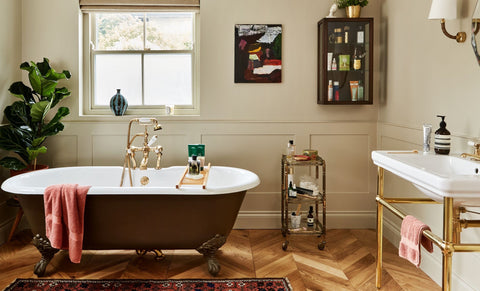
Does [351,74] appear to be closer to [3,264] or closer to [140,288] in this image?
[140,288]

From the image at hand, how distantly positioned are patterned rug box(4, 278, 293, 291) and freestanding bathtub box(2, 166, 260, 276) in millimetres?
145

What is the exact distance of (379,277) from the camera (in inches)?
108

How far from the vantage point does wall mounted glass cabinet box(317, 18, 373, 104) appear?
3725 millimetres

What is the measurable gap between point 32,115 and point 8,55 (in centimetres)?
62

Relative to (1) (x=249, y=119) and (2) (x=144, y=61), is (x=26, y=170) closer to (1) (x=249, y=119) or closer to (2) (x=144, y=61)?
(2) (x=144, y=61)

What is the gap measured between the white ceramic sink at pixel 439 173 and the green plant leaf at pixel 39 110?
2.53 metres

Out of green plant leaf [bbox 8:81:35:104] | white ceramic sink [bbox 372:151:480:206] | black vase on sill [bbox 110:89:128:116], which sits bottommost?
white ceramic sink [bbox 372:151:480:206]

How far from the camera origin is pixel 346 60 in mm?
3738

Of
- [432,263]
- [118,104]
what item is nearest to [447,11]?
[432,263]

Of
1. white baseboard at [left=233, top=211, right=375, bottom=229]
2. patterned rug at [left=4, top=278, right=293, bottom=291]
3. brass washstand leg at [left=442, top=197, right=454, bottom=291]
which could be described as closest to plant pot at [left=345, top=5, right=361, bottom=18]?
white baseboard at [left=233, top=211, right=375, bottom=229]

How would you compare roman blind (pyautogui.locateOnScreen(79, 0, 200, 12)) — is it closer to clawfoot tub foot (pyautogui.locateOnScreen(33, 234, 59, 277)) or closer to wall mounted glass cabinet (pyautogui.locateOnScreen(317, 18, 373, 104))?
wall mounted glass cabinet (pyautogui.locateOnScreen(317, 18, 373, 104))

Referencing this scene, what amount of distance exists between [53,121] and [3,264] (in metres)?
1.18

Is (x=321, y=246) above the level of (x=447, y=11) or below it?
below

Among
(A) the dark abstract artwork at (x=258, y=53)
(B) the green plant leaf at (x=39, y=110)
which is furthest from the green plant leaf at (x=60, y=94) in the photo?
(A) the dark abstract artwork at (x=258, y=53)
